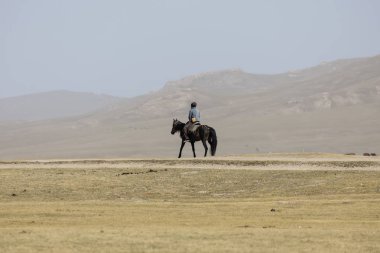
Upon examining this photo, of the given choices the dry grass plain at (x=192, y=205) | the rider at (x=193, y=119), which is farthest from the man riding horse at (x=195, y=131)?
the dry grass plain at (x=192, y=205)

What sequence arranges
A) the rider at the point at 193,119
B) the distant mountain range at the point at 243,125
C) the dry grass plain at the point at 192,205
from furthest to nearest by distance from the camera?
the distant mountain range at the point at 243,125
the rider at the point at 193,119
the dry grass plain at the point at 192,205

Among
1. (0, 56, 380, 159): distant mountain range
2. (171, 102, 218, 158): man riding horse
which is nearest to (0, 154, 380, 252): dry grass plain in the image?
(171, 102, 218, 158): man riding horse

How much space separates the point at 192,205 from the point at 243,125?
118 metres

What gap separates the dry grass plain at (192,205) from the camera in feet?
56.2

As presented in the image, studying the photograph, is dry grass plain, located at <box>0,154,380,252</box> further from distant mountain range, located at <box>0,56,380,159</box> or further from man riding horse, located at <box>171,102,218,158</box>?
distant mountain range, located at <box>0,56,380,159</box>

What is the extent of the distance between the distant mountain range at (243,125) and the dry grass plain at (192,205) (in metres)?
71.8

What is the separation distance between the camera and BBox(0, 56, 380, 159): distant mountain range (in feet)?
400

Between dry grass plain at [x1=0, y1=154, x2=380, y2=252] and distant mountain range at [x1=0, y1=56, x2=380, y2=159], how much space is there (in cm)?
7177

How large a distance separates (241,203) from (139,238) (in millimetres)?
9600

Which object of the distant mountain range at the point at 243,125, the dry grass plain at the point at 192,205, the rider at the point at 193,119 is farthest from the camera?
the distant mountain range at the point at 243,125

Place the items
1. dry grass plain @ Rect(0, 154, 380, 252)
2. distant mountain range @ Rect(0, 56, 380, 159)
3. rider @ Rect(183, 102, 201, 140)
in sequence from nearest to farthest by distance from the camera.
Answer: dry grass plain @ Rect(0, 154, 380, 252), rider @ Rect(183, 102, 201, 140), distant mountain range @ Rect(0, 56, 380, 159)

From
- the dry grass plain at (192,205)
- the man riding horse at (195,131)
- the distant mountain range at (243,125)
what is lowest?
the dry grass plain at (192,205)

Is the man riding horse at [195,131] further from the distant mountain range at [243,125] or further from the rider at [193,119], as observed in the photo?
the distant mountain range at [243,125]

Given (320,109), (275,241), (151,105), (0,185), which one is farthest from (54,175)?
(151,105)
